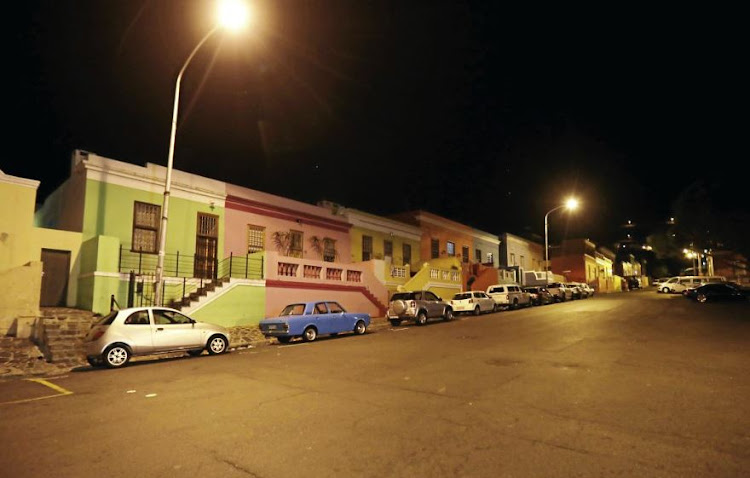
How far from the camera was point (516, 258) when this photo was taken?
50.6 m

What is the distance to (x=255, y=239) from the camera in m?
22.6

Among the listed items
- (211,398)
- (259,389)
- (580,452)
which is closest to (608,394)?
(580,452)

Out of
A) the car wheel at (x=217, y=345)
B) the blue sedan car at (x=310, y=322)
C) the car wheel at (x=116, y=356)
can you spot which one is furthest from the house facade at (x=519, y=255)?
the car wheel at (x=116, y=356)

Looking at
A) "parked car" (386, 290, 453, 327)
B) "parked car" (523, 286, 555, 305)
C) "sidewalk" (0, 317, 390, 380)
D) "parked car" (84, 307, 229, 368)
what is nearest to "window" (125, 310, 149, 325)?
"parked car" (84, 307, 229, 368)

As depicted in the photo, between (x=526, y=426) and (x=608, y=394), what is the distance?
227 cm

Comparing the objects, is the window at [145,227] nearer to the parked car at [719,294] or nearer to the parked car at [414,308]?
the parked car at [414,308]

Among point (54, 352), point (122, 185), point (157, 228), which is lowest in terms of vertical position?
point (54, 352)

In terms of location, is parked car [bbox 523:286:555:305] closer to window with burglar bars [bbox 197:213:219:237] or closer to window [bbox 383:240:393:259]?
window [bbox 383:240:393:259]

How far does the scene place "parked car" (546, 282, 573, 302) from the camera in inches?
1455

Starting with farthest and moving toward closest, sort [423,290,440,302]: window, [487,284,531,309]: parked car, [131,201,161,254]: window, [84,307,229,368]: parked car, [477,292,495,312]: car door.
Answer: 1. [487,284,531,309]: parked car
2. [477,292,495,312]: car door
3. [423,290,440,302]: window
4. [131,201,161,254]: window
5. [84,307,229,368]: parked car

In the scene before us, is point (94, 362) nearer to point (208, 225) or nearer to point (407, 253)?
point (208, 225)

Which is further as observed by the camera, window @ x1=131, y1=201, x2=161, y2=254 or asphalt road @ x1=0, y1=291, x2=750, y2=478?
window @ x1=131, y1=201, x2=161, y2=254

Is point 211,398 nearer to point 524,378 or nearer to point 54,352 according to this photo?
point 524,378

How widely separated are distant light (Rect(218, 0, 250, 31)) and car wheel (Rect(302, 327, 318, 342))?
1018cm
